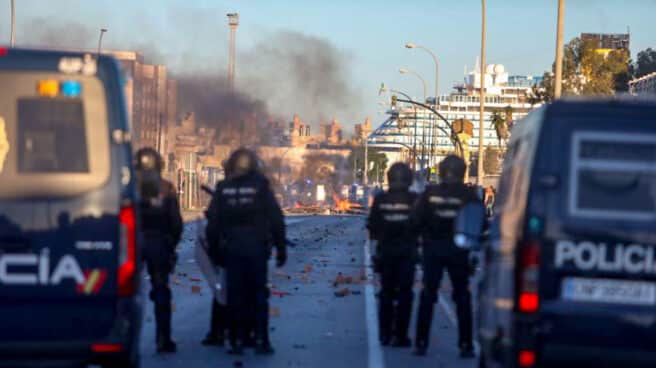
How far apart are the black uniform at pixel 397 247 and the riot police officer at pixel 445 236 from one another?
628mm

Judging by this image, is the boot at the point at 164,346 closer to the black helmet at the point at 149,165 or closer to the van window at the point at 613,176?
the black helmet at the point at 149,165

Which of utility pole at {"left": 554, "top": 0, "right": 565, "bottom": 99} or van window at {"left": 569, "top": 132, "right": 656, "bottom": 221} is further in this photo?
utility pole at {"left": 554, "top": 0, "right": 565, "bottom": 99}

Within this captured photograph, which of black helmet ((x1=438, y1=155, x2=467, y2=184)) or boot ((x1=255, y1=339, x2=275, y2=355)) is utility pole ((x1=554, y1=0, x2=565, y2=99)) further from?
boot ((x1=255, y1=339, x2=275, y2=355))

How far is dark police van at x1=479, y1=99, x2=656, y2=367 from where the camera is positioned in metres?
7.59

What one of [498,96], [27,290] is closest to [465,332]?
[27,290]

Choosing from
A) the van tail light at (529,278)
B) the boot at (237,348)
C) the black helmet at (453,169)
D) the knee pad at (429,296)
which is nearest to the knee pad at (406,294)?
the knee pad at (429,296)

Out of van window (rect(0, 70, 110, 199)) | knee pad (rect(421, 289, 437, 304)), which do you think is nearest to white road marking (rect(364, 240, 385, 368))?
knee pad (rect(421, 289, 437, 304))

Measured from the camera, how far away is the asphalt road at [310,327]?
1172 cm

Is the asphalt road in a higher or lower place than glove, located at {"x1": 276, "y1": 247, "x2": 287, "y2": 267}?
lower

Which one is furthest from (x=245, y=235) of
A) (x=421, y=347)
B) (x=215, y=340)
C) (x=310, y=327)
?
(x=310, y=327)

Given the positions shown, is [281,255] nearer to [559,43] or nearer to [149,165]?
[149,165]

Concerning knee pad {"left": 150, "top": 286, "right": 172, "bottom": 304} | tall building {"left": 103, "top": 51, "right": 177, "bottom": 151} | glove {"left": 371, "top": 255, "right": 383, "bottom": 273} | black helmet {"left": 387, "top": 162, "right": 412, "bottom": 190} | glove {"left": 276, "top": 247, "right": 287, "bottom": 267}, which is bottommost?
knee pad {"left": 150, "top": 286, "right": 172, "bottom": 304}

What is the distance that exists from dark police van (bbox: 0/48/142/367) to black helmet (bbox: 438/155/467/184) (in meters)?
4.72

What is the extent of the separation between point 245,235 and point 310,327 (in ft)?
11.1
